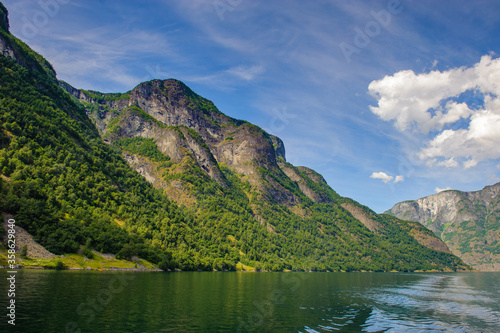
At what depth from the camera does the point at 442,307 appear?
68.4 metres

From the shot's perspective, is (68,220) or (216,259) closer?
(68,220)

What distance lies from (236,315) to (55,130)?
191 metres

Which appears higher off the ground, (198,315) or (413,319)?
(198,315)

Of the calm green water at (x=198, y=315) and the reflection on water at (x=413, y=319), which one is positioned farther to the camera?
the reflection on water at (x=413, y=319)

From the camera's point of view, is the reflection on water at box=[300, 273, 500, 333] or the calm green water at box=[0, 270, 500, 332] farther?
the reflection on water at box=[300, 273, 500, 333]

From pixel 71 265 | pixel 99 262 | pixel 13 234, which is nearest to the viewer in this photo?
pixel 13 234

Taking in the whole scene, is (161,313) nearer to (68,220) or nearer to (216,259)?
(68,220)

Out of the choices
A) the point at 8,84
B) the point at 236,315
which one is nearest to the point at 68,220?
the point at 236,315

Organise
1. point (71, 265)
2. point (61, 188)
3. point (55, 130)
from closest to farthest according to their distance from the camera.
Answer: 1. point (71, 265)
2. point (61, 188)
3. point (55, 130)

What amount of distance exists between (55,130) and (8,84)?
136 feet

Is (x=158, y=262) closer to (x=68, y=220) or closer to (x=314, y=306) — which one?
(x=68, y=220)

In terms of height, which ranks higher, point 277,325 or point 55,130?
point 55,130

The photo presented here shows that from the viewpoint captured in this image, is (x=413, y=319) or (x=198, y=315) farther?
(x=413, y=319)

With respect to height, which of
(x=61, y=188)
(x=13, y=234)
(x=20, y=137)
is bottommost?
(x=13, y=234)
